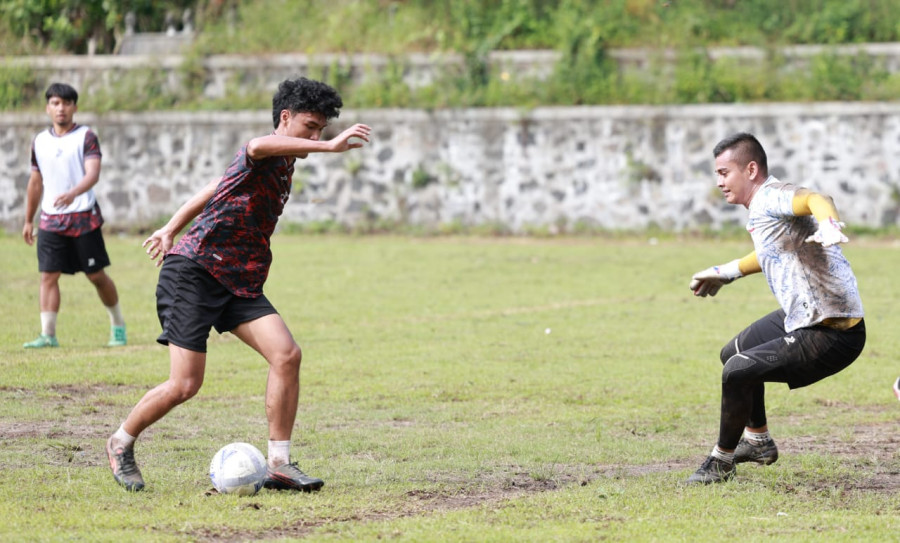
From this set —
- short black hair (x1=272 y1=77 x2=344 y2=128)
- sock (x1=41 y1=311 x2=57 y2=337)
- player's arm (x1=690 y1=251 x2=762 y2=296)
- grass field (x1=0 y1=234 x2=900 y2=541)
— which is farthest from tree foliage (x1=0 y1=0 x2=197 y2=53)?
player's arm (x1=690 y1=251 x2=762 y2=296)

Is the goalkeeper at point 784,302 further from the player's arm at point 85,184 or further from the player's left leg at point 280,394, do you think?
the player's arm at point 85,184

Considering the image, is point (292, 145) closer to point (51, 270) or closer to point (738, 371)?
point (738, 371)

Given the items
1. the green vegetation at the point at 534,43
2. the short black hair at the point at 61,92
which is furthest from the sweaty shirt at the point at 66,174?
the green vegetation at the point at 534,43

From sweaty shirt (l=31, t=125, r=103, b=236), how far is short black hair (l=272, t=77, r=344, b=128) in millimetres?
5896

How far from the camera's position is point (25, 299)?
14.9 m

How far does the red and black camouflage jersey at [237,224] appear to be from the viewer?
250 inches

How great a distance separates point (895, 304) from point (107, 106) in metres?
16.7

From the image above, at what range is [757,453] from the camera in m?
6.98

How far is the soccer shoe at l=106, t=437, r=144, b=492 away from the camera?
625 centimetres

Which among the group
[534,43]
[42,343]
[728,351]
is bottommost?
[42,343]

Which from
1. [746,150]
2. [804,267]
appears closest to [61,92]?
[746,150]

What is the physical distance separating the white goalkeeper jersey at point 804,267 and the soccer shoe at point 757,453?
871 mm

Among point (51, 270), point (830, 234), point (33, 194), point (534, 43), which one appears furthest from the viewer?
point (534, 43)

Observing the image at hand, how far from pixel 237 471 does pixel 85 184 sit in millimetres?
6197
